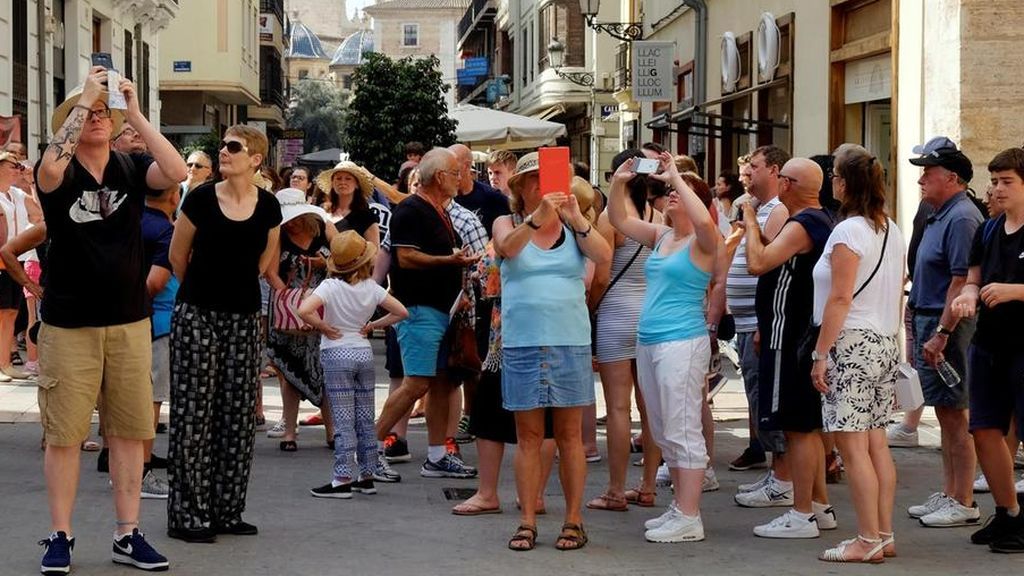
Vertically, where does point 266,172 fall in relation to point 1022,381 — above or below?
→ above

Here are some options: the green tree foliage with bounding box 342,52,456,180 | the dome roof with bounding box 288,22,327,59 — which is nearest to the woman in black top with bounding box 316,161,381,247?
the green tree foliage with bounding box 342,52,456,180

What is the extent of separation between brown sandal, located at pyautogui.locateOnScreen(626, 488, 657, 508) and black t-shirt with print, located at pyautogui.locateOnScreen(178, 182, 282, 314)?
2.44 meters

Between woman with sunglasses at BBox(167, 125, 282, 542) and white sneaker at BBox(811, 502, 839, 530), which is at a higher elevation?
woman with sunglasses at BBox(167, 125, 282, 542)

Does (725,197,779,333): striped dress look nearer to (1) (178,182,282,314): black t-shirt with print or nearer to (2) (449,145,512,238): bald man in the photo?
(2) (449,145,512,238): bald man

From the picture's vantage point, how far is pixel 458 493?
9.44m

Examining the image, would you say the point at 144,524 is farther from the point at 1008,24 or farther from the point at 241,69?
the point at 241,69

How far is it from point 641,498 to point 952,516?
1620mm

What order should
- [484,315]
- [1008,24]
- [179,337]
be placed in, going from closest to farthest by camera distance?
[179,337]
[484,315]
[1008,24]

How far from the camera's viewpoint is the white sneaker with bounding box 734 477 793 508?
9.09 meters

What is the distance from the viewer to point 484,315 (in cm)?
1050

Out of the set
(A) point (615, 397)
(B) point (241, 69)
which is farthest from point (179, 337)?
(B) point (241, 69)

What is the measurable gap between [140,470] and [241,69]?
43.8m

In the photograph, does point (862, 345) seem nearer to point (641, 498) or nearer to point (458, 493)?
point (641, 498)

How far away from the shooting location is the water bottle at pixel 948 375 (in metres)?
8.62
